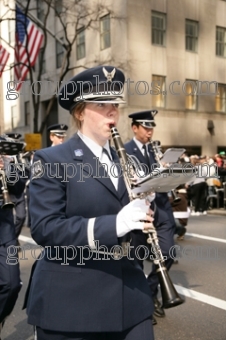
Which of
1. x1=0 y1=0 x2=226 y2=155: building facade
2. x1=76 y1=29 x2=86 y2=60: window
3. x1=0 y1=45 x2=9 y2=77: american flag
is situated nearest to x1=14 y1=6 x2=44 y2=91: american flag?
x1=0 y1=45 x2=9 y2=77: american flag

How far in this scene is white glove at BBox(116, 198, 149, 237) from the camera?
2.11m

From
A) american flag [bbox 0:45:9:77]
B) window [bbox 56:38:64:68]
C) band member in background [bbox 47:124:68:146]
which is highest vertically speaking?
window [bbox 56:38:64:68]

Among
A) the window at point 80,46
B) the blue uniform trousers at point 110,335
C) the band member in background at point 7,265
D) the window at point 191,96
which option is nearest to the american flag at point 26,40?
the window at point 80,46

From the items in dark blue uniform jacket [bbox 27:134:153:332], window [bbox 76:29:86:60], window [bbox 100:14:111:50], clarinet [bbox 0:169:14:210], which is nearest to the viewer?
dark blue uniform jacket [bbox 27:134:153:332]

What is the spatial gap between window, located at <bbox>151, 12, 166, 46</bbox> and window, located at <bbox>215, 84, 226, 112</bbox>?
15.3 feet

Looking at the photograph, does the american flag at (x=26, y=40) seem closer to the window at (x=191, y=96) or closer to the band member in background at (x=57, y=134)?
the window at (x=191, y=96)

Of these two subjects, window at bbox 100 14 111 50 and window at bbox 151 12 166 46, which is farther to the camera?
window at bbox 151 12 166 46

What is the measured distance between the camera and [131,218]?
2.11 m

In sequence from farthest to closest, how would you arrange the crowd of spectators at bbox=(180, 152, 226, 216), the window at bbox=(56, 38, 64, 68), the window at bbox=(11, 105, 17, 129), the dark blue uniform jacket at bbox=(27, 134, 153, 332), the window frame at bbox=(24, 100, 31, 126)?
the window at bbox=(11, 105, 17, 129), the window frame at bbox=(24, 100, 31, 126), the window at bbox=(56, 38, 64, 68), the crowd of spectators at bbox=(180, 152, 226, 216), the dark blue uniform jacket at bbox=(27, 134, 153, 332)

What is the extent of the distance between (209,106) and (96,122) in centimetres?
2411

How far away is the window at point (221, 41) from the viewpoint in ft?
84.5

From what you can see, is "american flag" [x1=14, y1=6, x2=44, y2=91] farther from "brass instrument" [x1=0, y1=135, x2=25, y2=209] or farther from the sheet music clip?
the sheet music clip

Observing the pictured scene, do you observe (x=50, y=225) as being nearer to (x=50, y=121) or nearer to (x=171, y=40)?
(x=171, y=40)

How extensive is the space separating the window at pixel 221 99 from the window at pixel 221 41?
1.89m
